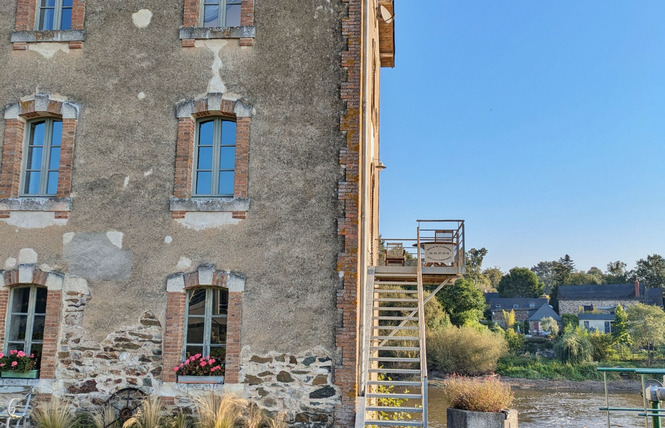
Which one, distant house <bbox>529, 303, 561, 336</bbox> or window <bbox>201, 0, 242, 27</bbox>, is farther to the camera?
distant house <bbox>529, 303, 561, 336</bbox>

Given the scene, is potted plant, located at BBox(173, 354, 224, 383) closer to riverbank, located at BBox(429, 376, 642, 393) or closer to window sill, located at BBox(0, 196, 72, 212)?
window sill, located at BBox(0, 196, 72, 212)

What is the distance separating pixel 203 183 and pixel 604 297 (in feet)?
217

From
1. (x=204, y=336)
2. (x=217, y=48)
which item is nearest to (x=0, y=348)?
A: (x=204, y=336)

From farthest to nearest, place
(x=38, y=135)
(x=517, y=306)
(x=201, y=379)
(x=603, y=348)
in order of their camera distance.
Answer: (x=517, y=306), (x=603, y=348), (x=38, y=135), (x=201, y=379)

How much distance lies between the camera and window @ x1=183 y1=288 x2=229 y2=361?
900 cm

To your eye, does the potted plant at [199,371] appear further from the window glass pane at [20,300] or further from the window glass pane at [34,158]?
the window glass pane at [34,158]

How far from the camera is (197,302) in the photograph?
9.16m

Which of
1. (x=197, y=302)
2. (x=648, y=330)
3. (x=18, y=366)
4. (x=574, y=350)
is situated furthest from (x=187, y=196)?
(x=648, y=330)

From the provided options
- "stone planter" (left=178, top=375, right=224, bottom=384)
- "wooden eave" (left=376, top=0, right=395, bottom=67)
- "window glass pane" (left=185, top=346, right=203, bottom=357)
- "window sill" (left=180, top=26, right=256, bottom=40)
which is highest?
"wooden eave" (left=376, top=0, right=395, bottom=67)

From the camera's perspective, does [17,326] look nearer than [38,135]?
Yes

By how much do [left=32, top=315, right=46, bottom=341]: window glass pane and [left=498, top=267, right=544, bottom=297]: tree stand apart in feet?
242

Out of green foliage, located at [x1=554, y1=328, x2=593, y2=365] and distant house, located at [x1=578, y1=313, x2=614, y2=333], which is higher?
distant house, located at [x1=578, y1=313, x2=614, y2=333]

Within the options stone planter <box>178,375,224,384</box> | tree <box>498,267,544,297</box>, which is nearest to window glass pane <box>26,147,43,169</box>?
stone planter <box>178,375,224,384</box>

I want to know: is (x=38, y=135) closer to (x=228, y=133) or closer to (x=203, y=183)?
(x=203, y=183)
